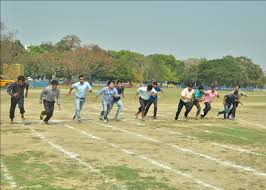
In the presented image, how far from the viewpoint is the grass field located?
280 inches

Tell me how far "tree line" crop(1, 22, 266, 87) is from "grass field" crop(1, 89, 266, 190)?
51.0 m

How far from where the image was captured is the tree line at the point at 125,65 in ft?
286

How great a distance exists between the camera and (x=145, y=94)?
59.9 feet

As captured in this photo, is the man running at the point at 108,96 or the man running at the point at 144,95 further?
the man running at the point at 144,95

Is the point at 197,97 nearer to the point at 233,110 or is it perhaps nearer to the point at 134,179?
the point at 233,110

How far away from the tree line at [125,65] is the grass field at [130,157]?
5103 centimetres

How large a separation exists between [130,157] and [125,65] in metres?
95.8

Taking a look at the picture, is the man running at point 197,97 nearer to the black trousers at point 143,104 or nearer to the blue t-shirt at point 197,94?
the blue t-shirt at point 197,94

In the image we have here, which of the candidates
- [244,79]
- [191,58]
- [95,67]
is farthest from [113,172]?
[191,58]

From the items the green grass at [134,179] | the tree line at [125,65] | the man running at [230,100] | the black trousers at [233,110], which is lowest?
the green grass at [134,179]

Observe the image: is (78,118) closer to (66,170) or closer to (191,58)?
(66,170)

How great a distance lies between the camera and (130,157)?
930 cm

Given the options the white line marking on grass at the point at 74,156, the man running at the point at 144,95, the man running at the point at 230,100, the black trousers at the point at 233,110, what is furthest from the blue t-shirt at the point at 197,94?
the white line marking on grass at the point at 74,156

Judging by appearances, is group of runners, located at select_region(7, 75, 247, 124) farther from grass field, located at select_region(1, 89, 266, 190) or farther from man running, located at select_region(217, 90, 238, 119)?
grass field, located at select_region(1, 89, 266, 190)
